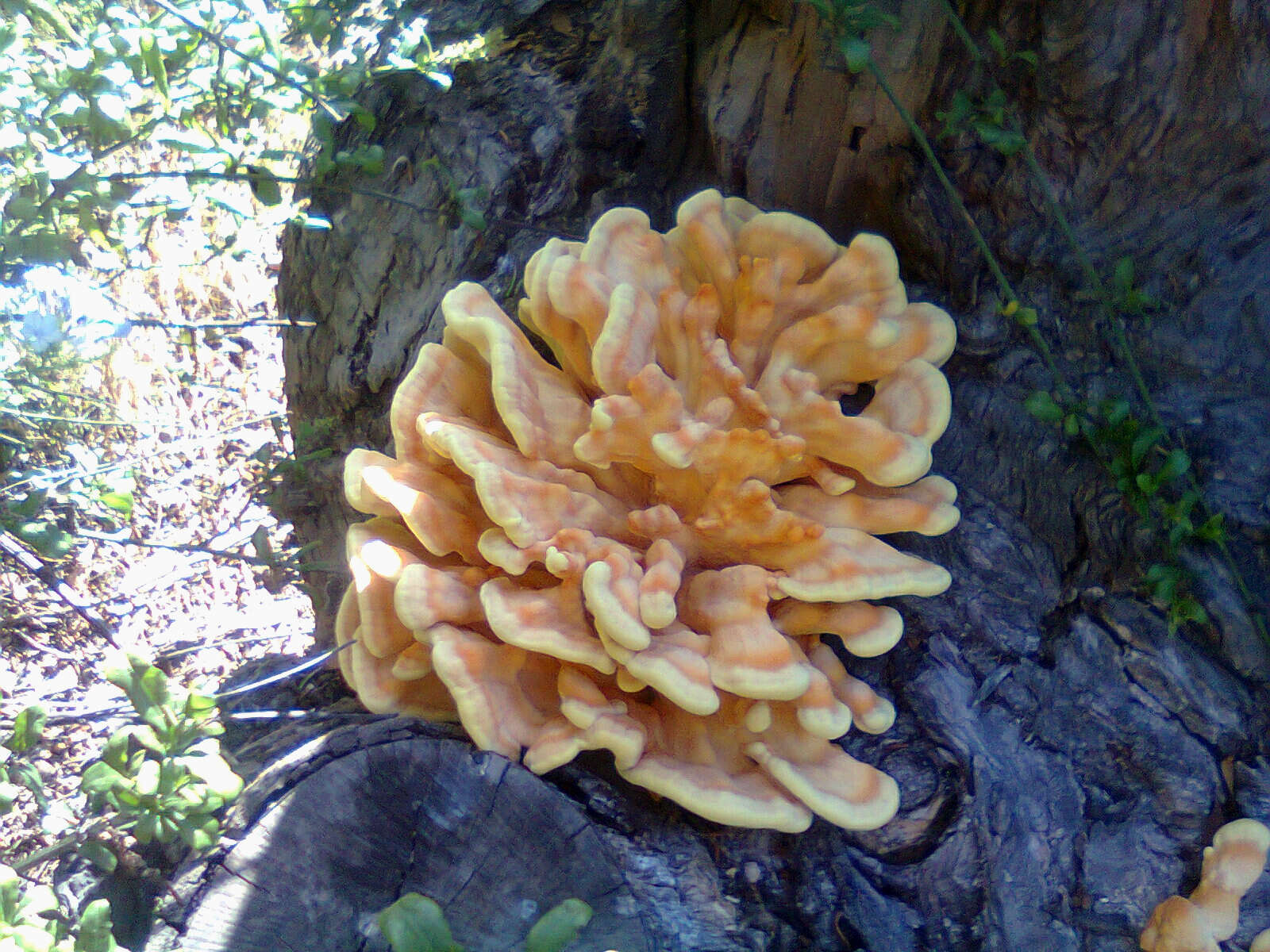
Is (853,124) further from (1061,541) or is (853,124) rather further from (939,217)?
(1061,541)

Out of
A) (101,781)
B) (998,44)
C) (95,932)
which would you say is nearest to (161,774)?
(101,781)

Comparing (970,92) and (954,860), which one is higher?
(970,92)

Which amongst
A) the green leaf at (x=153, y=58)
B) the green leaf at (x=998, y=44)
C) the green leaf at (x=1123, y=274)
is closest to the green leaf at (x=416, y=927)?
the green leaf at (x=153, y=58)

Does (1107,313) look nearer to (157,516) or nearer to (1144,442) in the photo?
(1144,442)

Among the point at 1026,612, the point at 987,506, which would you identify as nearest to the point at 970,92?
the point at 987,506

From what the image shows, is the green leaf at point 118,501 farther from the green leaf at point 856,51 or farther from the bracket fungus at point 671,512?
the green leaf at point 856,51

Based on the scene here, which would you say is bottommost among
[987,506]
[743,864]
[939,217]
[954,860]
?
[954,860]

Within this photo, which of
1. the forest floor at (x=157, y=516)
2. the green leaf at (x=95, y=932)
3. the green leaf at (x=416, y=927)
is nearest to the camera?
the green leaf at (x=416, y=927)
